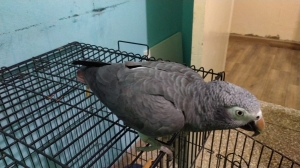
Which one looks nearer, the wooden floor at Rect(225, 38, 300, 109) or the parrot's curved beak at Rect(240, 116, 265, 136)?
the parrot's curved beak at Rect(240, 116, 265, 136)

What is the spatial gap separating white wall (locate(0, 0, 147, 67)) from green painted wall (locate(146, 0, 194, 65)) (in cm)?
19

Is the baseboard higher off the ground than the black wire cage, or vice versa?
the black wire cage

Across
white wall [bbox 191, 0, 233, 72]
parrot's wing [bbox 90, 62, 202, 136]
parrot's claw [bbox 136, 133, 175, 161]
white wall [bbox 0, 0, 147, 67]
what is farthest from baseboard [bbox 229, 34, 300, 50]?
parrot's claw [bbox 136, 133, 175, 161]

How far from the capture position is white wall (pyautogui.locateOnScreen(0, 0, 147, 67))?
30.8 inches

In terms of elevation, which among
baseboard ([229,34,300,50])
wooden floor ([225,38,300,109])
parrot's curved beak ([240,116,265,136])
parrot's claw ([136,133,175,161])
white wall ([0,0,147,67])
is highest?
white wall ([0,0,147,67])

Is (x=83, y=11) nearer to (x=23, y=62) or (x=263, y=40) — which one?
(x=23, y=62)

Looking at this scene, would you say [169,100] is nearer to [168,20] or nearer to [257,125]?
[257,125]

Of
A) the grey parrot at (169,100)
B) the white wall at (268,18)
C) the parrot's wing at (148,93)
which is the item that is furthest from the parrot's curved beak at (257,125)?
the white wall at (268,18)

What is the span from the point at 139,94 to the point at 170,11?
1.27m

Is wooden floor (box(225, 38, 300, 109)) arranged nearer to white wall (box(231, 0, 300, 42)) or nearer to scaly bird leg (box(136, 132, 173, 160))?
white wall (box(231, 0, 300, 42))

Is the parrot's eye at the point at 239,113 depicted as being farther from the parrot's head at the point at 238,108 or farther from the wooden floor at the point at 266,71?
the wooden floor at the point at 266,71

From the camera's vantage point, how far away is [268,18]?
9.57ft

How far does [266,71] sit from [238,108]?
2.01m

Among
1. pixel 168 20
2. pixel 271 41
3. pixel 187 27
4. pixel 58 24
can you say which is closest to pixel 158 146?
pixel 58 24
